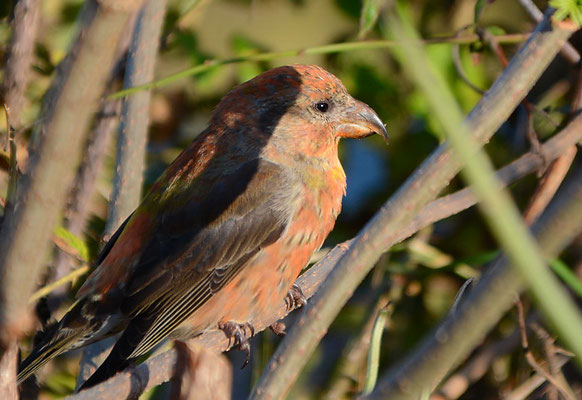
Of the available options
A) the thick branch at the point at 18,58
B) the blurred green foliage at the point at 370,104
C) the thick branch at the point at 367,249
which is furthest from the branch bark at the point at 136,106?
the thick branch at the point at 367,249

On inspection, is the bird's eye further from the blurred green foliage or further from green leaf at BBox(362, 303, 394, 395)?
green leaf at BBox(362, 303, 394, 395)

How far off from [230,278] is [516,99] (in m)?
2.30

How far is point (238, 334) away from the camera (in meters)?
3.62

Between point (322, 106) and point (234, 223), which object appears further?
point (322, 106)

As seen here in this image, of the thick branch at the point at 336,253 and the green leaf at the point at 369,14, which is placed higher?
the green leaf at the point at 369,14

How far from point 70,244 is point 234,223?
74 centimetres

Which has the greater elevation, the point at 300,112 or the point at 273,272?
the point at 300,112

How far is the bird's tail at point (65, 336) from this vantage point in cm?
321

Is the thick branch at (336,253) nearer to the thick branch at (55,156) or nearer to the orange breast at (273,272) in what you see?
the orange breast at (273,272)

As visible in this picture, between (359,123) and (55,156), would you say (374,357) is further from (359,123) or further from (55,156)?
(359,123)

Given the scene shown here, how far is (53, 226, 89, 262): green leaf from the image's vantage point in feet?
10.8

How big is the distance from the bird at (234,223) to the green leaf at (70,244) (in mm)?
198

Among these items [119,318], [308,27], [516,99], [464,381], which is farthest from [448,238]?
[516,99]

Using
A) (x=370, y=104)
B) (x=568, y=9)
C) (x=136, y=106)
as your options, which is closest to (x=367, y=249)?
(x=568, y=9)
